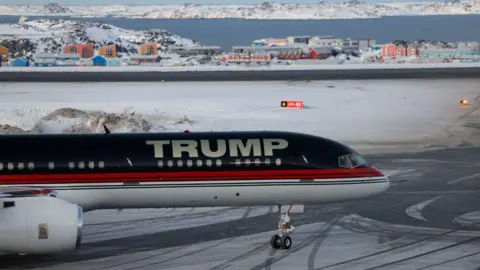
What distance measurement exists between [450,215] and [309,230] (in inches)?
259

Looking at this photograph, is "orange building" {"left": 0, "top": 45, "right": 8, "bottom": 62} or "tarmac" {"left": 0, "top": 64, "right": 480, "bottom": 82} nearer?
"tarmac" {"left": 0, "top": 64, "right": 480, "bottom": 82}

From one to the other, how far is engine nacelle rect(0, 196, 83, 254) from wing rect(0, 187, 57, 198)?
12.5 inches

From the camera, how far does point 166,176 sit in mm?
30172

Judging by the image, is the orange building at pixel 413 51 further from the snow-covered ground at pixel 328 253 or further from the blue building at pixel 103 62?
the snow-covered ground at pixel 328 253

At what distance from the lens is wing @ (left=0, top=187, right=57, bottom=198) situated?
2762 centimetres

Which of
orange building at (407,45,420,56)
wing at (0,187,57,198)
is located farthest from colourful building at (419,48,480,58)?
wing at (0,187,57,198)

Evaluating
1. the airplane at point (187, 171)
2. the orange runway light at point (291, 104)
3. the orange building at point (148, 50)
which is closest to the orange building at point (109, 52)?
the orange building at point (148, 50)

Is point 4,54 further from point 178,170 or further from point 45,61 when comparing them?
point 178,170

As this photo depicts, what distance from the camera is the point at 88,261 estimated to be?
95.8 ft

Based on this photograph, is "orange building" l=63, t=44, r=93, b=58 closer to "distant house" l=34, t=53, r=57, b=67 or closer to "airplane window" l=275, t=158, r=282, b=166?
"distant house" l=34, t=53, r=57, b=67

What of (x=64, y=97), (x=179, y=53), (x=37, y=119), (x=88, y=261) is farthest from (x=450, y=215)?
(x=179, y=53)

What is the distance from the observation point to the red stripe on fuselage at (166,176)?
2975 centimetres

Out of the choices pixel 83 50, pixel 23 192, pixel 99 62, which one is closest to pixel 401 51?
pixel 99 62

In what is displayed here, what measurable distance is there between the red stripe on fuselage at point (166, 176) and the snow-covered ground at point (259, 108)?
25250 mm
